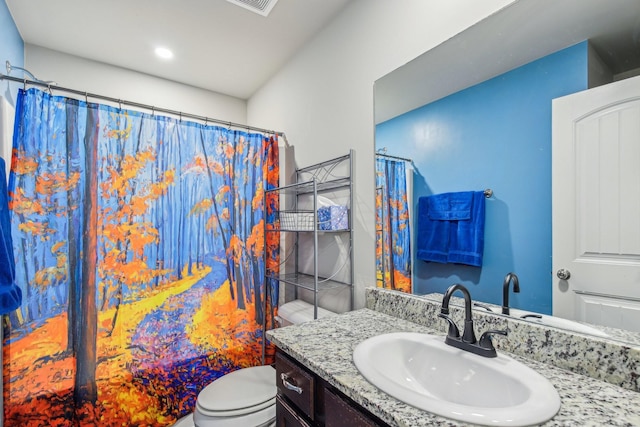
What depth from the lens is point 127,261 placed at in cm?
165

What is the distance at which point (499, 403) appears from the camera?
2.49ft

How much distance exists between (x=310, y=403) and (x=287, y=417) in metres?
0.19

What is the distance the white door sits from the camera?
0.74 m

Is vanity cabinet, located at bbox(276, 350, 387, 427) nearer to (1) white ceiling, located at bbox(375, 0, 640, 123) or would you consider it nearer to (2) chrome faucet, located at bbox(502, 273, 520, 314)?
(2) chrome faucet, located at bbox(502, 273, 520, 314)

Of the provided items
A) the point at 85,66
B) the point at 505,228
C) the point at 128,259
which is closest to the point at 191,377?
the point at 128,259

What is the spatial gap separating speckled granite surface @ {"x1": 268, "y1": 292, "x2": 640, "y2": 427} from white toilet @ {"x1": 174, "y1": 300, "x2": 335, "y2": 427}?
1.86ft

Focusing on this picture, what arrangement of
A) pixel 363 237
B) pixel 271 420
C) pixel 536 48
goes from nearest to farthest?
pixel 536 48, pixel 271 420, pixel 363 237

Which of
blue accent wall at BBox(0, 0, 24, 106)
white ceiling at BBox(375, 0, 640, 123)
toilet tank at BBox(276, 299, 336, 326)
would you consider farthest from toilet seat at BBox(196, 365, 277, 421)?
blue accent wall at BBox(0, 0, 24, 106)

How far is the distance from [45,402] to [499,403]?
2.02m

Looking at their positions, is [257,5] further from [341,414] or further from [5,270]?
[341,414]

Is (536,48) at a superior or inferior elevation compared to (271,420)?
superior

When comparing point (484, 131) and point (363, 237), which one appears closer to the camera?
point (484, 131)

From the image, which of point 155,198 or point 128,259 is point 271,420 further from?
point 155,198

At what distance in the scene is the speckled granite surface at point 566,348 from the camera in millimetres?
715
